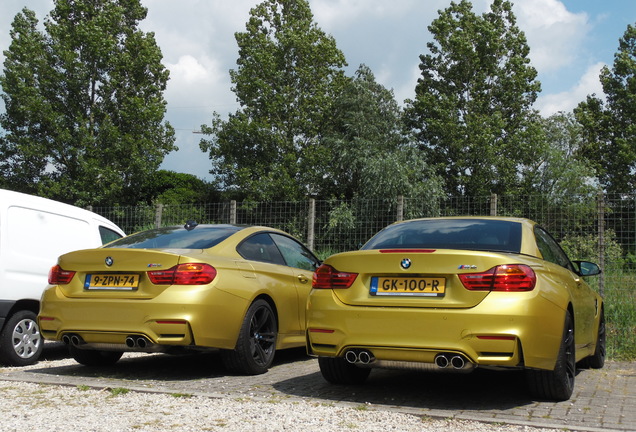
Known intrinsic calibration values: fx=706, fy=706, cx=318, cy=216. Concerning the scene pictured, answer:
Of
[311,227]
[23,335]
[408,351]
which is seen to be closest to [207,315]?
[408,351]

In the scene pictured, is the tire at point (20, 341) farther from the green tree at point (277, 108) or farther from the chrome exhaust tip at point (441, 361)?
the green tree at point (277, 108)

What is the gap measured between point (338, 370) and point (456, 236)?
5.18ft

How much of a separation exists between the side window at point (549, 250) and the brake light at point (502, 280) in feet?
2.95

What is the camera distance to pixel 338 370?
6.25 m

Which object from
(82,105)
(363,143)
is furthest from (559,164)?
(82,105)

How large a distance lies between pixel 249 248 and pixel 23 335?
302 cm

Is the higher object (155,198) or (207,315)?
(155,198)

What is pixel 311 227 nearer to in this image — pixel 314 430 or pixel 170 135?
pixel 314 430

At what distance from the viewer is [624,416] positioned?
5.19 meters

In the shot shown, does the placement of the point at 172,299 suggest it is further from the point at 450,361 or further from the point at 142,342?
the point at 450,361

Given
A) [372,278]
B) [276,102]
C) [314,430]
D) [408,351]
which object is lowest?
[314,430]

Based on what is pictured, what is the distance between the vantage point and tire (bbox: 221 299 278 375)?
6.71 meters

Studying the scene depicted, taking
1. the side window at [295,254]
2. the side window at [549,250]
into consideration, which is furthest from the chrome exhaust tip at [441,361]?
the side window at [295,254]

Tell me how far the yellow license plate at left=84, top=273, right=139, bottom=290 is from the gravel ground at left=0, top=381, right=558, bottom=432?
3.29 ft
